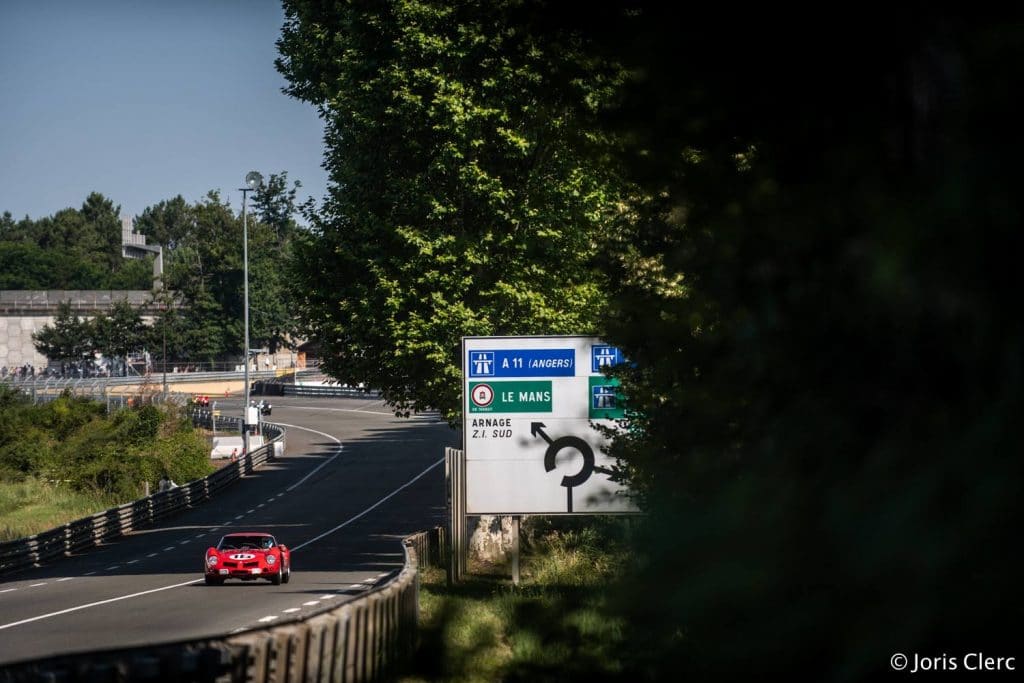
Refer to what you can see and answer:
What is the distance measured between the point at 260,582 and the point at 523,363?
1327 cm

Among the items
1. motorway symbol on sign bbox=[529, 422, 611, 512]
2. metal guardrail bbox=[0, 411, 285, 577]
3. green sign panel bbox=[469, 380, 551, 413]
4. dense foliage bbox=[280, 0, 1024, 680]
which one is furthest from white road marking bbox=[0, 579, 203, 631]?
dense foliage bbox=[280, 0, 1024, 680]

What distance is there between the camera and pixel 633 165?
531 centimetres

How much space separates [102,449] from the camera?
64.7 m

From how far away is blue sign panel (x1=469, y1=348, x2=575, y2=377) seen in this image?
2303 centimetres

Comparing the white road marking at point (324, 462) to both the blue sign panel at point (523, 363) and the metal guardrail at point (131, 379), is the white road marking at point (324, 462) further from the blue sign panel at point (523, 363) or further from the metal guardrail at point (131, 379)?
the blue sign panel at point (523, 363)

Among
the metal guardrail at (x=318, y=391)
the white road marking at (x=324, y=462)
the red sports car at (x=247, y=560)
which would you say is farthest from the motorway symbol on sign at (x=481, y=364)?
the metal guardrail at (x=318, y=391)

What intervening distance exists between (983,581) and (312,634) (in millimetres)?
9458

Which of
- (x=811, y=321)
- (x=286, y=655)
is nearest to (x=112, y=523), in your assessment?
(x=286, y=655)

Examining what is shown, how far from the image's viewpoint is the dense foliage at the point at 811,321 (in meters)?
3.39

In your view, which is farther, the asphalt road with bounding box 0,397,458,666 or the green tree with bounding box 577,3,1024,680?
the asphalt road with bounding box 0,397,458,666

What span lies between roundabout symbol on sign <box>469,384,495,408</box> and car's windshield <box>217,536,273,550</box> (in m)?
10.5

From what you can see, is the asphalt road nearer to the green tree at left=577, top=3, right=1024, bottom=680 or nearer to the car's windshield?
the car's windshield

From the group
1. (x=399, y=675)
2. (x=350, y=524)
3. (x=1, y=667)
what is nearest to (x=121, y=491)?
(x=350, y=524)

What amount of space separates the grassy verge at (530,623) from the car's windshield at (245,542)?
5.41 meters
